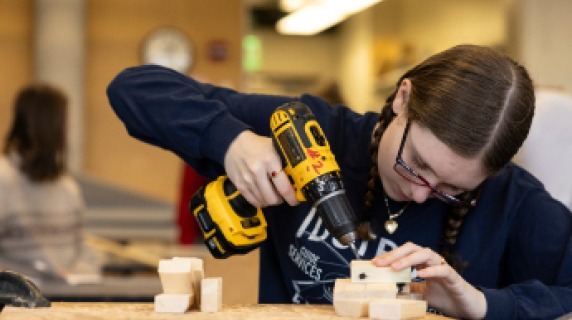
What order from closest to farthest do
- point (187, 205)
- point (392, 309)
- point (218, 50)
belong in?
point (392, 309) < point (187, 205) < point (218, 50)

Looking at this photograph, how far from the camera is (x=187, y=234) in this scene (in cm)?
500

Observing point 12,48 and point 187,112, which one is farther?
point 12,48

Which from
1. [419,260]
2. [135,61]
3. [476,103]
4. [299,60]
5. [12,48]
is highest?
[476,103]

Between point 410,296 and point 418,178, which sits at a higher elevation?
point 418,178

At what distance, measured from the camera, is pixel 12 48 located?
829 centimetres

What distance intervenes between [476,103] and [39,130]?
275cm

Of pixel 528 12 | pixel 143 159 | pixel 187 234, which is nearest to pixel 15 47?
pixel 143 159

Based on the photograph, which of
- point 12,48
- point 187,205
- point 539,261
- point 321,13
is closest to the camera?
point 539,261

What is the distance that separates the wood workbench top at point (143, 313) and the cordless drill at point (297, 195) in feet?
0.55

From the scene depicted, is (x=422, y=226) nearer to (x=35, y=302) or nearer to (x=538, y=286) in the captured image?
(x=538, y=286)

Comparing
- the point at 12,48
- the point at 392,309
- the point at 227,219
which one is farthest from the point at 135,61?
the point at 392,309

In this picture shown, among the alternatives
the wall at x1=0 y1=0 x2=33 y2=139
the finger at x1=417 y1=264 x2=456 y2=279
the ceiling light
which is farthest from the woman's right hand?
the wall at x1=0 y1=0 x2=33 y2=139

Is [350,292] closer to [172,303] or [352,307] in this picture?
[352,307]

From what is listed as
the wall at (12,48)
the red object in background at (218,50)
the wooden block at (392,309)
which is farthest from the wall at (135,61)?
the wooden block at (392,309)
